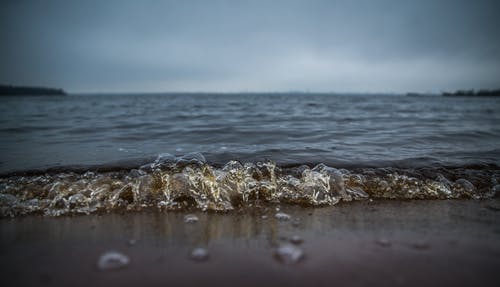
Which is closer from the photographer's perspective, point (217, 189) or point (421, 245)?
point (421, 245)

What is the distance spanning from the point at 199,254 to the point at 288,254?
0.69 m

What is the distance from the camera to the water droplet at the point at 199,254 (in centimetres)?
183

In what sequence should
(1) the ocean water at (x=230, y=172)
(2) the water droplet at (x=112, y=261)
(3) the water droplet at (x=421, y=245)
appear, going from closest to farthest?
1. (2) the water droplet at (x=112, y=261)
2. (3) the water droplet at (x=421, y=245)
3. (1) the ocean water at (x=230, y=172)

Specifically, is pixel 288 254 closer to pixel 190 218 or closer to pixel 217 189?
pixel 190 218

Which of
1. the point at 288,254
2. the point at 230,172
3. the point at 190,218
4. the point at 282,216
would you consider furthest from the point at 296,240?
the point at 230,172

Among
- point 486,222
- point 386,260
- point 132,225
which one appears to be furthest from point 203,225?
point 486,222

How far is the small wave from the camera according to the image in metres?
2.85

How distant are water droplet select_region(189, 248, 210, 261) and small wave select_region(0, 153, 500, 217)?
823mm

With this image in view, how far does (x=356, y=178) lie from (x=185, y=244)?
103 inches

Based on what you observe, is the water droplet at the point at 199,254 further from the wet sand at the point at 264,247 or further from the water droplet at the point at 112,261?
the water droplet at the point at 112,261

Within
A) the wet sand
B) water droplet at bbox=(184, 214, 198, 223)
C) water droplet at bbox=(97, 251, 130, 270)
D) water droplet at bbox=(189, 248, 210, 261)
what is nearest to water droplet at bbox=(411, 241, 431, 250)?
the wet sand

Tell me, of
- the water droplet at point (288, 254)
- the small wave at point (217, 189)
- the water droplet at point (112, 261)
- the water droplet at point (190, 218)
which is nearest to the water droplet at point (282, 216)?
the small wave at point (217, 189)

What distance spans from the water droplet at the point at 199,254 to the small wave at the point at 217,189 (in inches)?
32.4

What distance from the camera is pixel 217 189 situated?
312 centimetres
